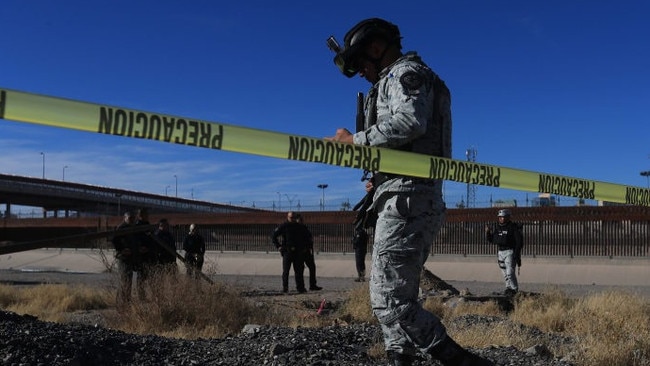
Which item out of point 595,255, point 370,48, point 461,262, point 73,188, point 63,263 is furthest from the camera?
point 73,188

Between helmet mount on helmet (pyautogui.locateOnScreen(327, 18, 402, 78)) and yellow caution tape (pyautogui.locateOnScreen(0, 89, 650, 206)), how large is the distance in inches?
19.3

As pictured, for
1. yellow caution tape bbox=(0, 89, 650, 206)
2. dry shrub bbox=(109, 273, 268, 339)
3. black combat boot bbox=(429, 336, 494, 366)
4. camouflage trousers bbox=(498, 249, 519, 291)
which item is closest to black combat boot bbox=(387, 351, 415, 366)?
black combat boot bbox=(429, 336, 494, 366)

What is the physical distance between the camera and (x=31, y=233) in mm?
44312

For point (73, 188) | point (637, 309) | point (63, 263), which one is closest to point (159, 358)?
point (637, 309)

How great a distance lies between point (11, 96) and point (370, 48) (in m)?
1.83

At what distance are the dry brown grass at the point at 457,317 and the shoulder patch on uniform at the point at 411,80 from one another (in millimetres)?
2141

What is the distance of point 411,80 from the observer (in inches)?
131

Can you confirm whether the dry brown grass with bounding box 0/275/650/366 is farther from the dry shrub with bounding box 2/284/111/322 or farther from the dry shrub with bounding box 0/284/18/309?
the dry shrub with bounding box 0/284/18/309

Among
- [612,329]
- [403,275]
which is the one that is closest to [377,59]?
[403,275]

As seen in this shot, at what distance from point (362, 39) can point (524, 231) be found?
18.9 meters

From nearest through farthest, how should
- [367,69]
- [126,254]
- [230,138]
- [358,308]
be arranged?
[230,138] < [367,69] < [358,308] < [126,254]

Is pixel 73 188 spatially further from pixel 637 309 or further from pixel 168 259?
pixel 637 309

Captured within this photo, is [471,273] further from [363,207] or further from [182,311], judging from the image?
[363,207]

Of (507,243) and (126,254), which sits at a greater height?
(507,243)
